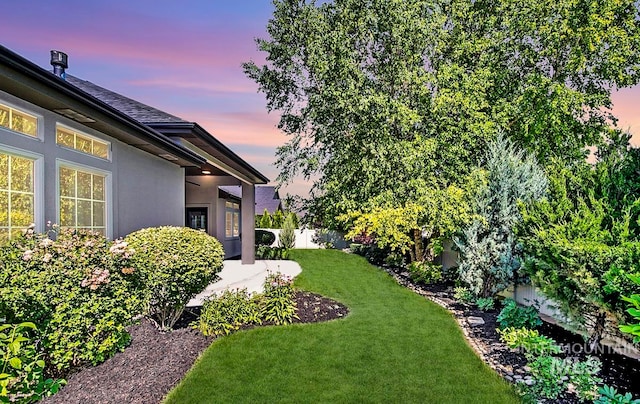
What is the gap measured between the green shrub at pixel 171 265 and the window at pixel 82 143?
1424 mm

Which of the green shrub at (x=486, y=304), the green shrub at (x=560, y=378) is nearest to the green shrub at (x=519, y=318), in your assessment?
the green shrub at (x=560, y=378)

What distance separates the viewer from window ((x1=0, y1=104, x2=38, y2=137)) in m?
4.73

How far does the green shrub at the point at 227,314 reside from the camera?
22.1 feet

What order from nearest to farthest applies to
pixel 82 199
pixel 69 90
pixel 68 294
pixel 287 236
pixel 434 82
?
pixel 68 294 → pixel 69 90 → pixel 82 199 → pixel 434 82 → pixel 287 236

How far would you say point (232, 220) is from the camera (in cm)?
2033

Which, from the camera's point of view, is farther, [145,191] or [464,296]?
[464,296]

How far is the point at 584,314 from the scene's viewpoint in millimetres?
5812

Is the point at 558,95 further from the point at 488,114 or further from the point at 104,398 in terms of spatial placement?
the point at 104,398

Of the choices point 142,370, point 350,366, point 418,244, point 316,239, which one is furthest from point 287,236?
point 142,370

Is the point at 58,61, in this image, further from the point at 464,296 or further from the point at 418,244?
the point at 418,244

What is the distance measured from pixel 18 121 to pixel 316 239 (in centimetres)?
1888

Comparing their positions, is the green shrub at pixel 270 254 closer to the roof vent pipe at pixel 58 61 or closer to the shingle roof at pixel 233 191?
the shingle roof at pixel 233 191

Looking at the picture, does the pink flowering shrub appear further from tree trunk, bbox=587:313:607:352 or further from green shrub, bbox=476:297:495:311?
green shrub, bbox=476:297:495:311

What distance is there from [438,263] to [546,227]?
30.7ft
